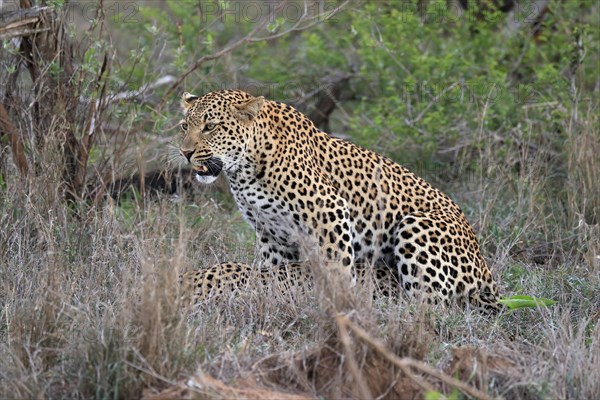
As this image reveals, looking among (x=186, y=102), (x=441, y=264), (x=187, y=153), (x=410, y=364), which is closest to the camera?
(x=410, y=364)

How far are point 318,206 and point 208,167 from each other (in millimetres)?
862

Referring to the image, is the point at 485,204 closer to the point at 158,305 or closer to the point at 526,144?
the point at 526,144

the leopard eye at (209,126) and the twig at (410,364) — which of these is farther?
the leopard eye at (209,126)

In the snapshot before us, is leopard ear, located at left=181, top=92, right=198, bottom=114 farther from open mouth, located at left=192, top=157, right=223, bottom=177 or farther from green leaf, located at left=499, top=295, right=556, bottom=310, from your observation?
green leaf, located at left=499, top=295, right=556, bottom=310

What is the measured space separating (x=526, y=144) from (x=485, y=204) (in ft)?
3.32

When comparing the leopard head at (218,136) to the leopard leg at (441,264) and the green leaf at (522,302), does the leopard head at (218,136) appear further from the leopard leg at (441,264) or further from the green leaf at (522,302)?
the green leaf at (522,302)

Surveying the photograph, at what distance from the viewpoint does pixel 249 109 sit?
7.41m

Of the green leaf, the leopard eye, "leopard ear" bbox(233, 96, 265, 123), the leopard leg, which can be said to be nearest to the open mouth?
the leopard eye

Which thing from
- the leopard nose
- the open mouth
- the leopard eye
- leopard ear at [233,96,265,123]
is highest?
leopard ear at [233,96,265,123]

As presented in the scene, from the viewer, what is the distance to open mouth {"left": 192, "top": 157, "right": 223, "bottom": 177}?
739 cm

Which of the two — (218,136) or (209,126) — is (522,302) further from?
(209,126)

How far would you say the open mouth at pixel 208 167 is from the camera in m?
7.39

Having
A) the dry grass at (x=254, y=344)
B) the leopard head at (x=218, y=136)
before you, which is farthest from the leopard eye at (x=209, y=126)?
the dry grass at (x=254, y=344)

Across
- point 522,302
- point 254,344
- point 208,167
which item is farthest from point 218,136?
point 522,302
